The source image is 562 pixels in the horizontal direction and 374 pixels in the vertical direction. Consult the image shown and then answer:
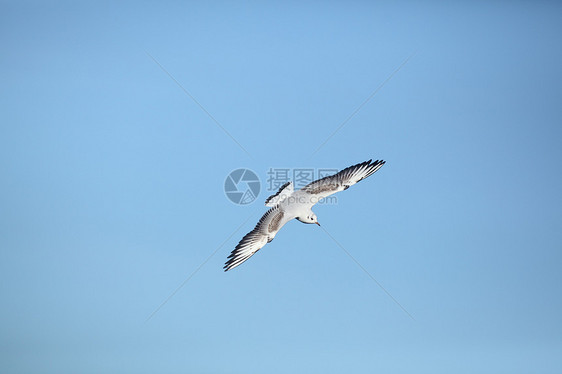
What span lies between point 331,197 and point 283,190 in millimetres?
818

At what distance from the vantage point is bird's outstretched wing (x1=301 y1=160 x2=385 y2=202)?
30.2 feet

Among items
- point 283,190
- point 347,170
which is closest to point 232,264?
point 283,190

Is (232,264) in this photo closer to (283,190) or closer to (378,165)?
(283,190)

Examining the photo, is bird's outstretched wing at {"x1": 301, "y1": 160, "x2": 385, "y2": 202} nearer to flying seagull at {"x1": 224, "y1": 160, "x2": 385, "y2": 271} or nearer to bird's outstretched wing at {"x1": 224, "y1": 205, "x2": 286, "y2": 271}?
flying seagull at {"x1": 224, "y1": 160, "x2": 385, "y2": 271}

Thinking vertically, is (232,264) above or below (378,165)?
below

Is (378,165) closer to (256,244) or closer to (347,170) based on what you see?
(347,170)

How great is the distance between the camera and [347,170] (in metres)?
9.34

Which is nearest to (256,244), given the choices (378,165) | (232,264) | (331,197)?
(232,264)

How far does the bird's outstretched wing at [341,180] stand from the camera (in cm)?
920

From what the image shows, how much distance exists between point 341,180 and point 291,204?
0.90 m

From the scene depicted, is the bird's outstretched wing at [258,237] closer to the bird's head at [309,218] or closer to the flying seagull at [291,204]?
the flying seagull at [291,204]

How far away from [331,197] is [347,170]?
52 cm

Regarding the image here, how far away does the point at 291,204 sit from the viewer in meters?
9.29

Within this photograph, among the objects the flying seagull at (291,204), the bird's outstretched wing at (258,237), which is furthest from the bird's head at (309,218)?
the bird's outstretched wing at (258,237)
